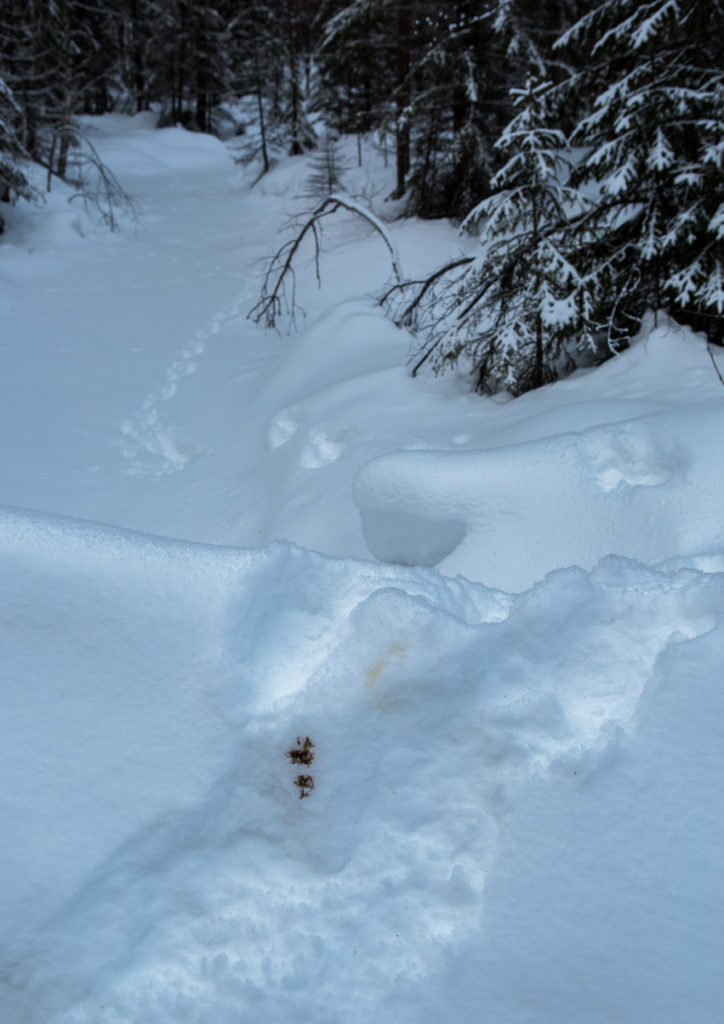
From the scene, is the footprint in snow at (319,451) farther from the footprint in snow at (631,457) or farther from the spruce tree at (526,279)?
the footprint in snow at (631,457)

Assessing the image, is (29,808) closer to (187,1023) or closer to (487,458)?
(187,1023)

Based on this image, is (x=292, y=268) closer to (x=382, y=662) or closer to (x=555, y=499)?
(x=555, y=499)

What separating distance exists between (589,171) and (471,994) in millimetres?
6683

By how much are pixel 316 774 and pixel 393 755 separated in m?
0.22

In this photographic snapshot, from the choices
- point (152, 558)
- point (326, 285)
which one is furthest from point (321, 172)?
point (152, 558)

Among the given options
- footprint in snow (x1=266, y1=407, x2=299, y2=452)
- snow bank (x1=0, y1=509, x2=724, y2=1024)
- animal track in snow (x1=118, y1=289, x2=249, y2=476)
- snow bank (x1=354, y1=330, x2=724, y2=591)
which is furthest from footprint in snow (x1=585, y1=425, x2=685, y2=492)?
animal track in snow (x1=118, y1=289, x2=249, y2=476)

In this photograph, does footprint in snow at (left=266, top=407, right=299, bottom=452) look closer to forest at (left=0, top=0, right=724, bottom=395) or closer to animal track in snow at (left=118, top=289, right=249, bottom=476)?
animal track in snow at (left=118, top=289, right=249, bottom=476)

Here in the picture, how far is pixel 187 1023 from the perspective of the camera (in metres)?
1.31

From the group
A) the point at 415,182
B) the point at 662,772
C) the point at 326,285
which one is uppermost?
the point at 415,182

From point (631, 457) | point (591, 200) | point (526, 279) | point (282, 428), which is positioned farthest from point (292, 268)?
point (631, 457)

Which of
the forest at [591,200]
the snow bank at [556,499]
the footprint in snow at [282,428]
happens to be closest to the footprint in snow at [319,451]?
the footprint in snow at [282,428]

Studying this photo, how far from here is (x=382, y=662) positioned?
81.9 inches

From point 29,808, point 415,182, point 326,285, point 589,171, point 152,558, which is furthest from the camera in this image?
point 415,182

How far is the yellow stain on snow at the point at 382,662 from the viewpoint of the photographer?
2.06m
